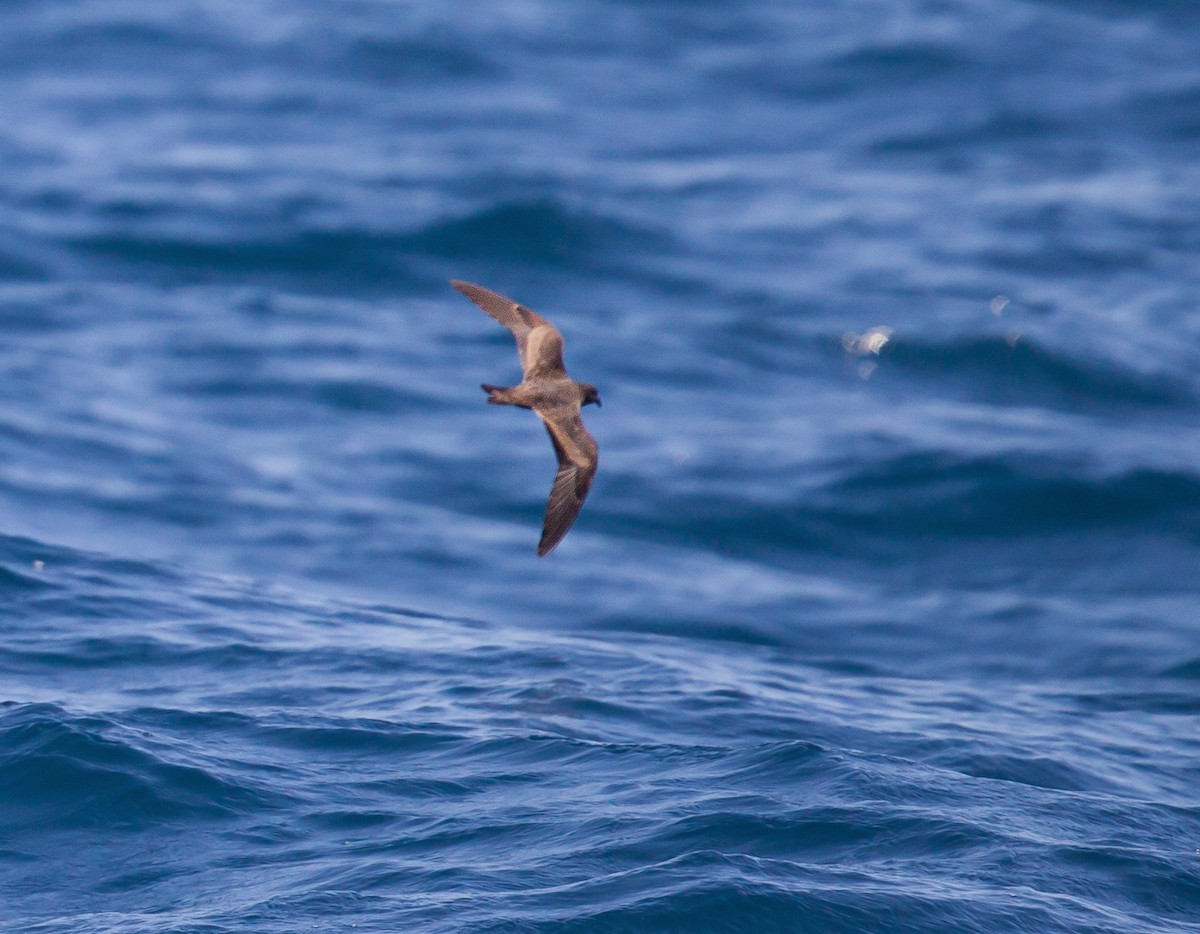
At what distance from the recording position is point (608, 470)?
18.5m

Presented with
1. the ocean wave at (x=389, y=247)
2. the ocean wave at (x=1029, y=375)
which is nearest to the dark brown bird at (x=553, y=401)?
the ocean wave at (x=1029, y=375)

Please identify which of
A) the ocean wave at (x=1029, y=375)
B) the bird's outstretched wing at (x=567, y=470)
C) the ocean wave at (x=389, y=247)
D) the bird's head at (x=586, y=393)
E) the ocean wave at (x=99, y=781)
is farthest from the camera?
the ocean wave at (x=389, y=247)

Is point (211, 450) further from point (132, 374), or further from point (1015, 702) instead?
point (1015, 702)

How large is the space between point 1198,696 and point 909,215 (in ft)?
38.9

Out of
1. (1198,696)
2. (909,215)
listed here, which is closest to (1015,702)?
(1198,696)

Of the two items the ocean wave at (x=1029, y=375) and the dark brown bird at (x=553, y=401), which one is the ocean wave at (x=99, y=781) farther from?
the ocean wave at (x=1029, y=375)

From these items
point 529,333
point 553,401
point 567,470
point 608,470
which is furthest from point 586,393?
point 608,470

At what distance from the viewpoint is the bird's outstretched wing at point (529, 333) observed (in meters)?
10.2

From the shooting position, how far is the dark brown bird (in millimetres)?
9070

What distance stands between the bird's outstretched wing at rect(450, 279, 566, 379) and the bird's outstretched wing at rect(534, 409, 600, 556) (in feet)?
2.22

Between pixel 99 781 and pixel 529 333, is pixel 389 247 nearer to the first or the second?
pixel 529 333

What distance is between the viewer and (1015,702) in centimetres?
1367

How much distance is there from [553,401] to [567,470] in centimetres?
57

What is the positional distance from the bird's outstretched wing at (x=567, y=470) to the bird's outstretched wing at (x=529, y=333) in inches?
26.6
